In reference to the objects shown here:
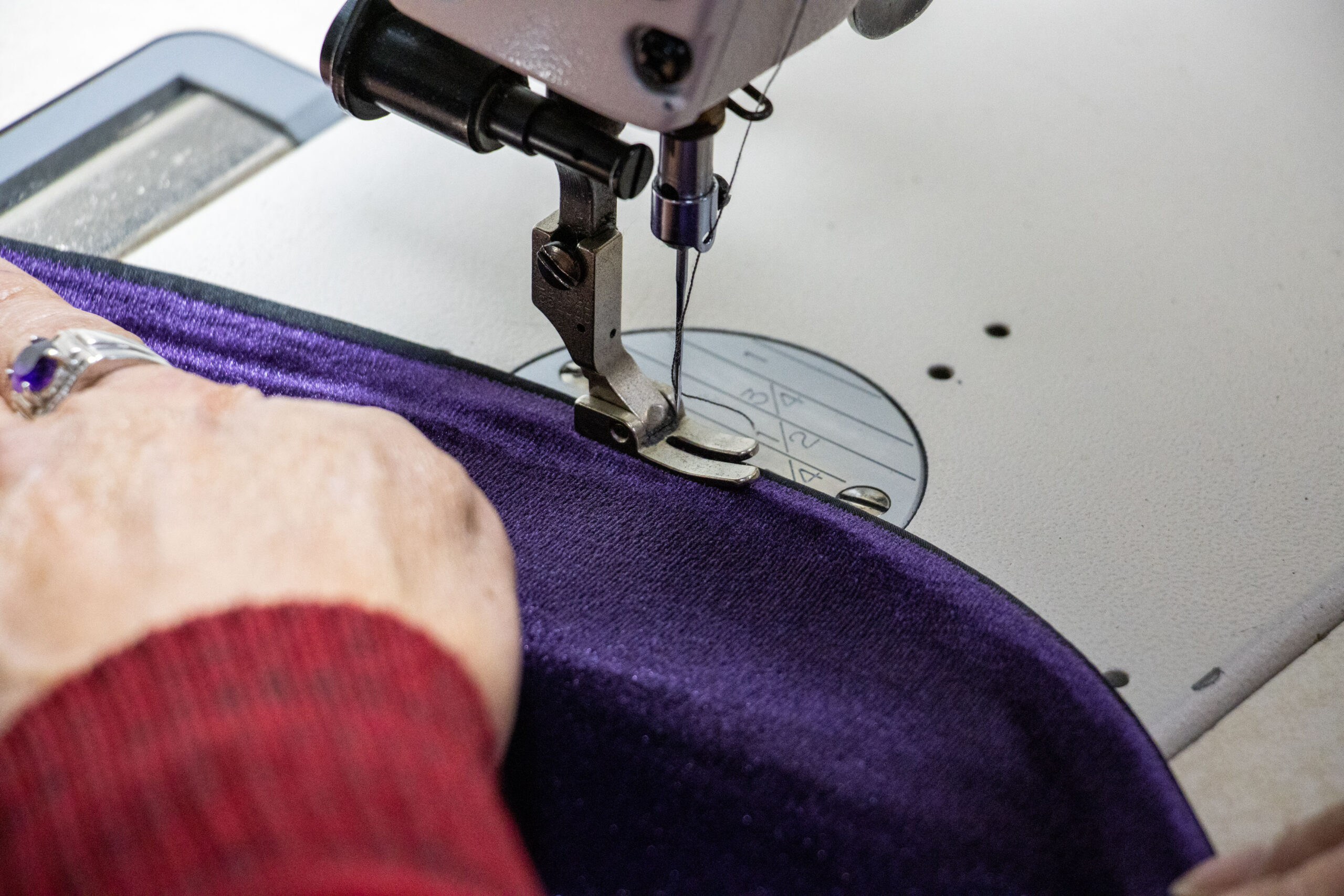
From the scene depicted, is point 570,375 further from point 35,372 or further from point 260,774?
point 260,774

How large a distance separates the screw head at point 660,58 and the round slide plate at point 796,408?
37 cm

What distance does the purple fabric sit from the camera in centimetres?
69

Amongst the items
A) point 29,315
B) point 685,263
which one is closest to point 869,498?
point 685,263

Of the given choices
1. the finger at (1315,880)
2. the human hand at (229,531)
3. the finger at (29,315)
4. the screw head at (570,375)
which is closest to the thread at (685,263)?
the screw head at (570,375)

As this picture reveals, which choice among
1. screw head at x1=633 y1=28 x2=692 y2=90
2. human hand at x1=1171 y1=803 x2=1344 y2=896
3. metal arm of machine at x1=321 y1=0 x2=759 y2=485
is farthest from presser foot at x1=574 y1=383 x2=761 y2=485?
human hand at x1=1171 y1=803 x2=1344 y2=896

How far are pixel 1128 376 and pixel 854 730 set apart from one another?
1.56 ft

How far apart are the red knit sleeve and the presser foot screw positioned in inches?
15.7

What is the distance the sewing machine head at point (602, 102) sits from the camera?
2.18 ft

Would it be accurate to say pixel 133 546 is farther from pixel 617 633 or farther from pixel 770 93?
pixel 770 93

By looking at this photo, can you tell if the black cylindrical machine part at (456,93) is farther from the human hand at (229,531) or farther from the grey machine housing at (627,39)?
the human hand at (229,531)

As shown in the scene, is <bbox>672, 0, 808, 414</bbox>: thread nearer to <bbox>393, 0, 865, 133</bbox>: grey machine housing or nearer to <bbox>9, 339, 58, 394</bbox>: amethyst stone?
<bbox>393, 0, 865, 133</bbox>: grey machine housing

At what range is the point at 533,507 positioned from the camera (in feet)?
2.91

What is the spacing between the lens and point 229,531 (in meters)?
0.55

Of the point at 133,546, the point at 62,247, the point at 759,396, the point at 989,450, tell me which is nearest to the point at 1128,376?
the point at 989,450
